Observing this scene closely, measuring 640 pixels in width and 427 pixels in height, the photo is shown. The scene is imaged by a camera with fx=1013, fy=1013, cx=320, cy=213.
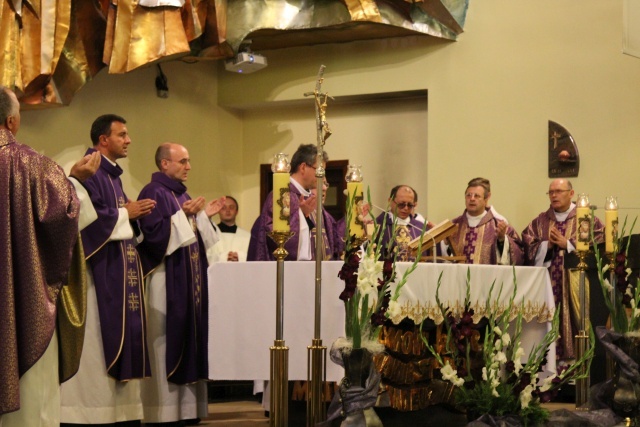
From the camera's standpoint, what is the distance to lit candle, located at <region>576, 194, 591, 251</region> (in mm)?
6691

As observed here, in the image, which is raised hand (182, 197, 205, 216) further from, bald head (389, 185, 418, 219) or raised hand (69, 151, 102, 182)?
bald head (389, 185, 418, 219)

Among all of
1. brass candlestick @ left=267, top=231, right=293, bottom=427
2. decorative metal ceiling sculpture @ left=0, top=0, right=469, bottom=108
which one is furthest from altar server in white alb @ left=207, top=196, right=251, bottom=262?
brass candlestick @ left=267, top=231, right=293, bottom=427

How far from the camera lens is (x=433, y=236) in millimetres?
6746

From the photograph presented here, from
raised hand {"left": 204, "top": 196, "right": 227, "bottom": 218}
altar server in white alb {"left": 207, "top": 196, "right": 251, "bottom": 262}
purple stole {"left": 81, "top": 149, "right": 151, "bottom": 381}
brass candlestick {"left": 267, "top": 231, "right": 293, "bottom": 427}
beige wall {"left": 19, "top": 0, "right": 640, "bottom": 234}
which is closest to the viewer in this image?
brass candlestick {"left": 267, "top": 231, "right": 293, "bottom": 427}

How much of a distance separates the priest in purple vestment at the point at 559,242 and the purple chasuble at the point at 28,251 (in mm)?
5524

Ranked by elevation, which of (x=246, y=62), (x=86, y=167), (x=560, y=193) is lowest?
(x=86, y=167)

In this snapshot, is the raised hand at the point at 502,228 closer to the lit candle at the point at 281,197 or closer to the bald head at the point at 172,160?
the bald head at the point at 172,160

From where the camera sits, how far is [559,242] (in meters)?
9.02

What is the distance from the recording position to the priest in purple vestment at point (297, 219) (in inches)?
280

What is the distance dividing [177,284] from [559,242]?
3.63m

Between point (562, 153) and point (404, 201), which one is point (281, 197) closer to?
point (404, 201)

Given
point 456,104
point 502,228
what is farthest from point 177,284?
point 456,104

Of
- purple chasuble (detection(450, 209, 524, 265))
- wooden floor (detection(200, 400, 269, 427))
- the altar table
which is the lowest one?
wooden floor (detection(200, 400, 269, 427))

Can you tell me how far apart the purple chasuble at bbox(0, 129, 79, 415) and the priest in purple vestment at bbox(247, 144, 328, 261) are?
94.8 inches
